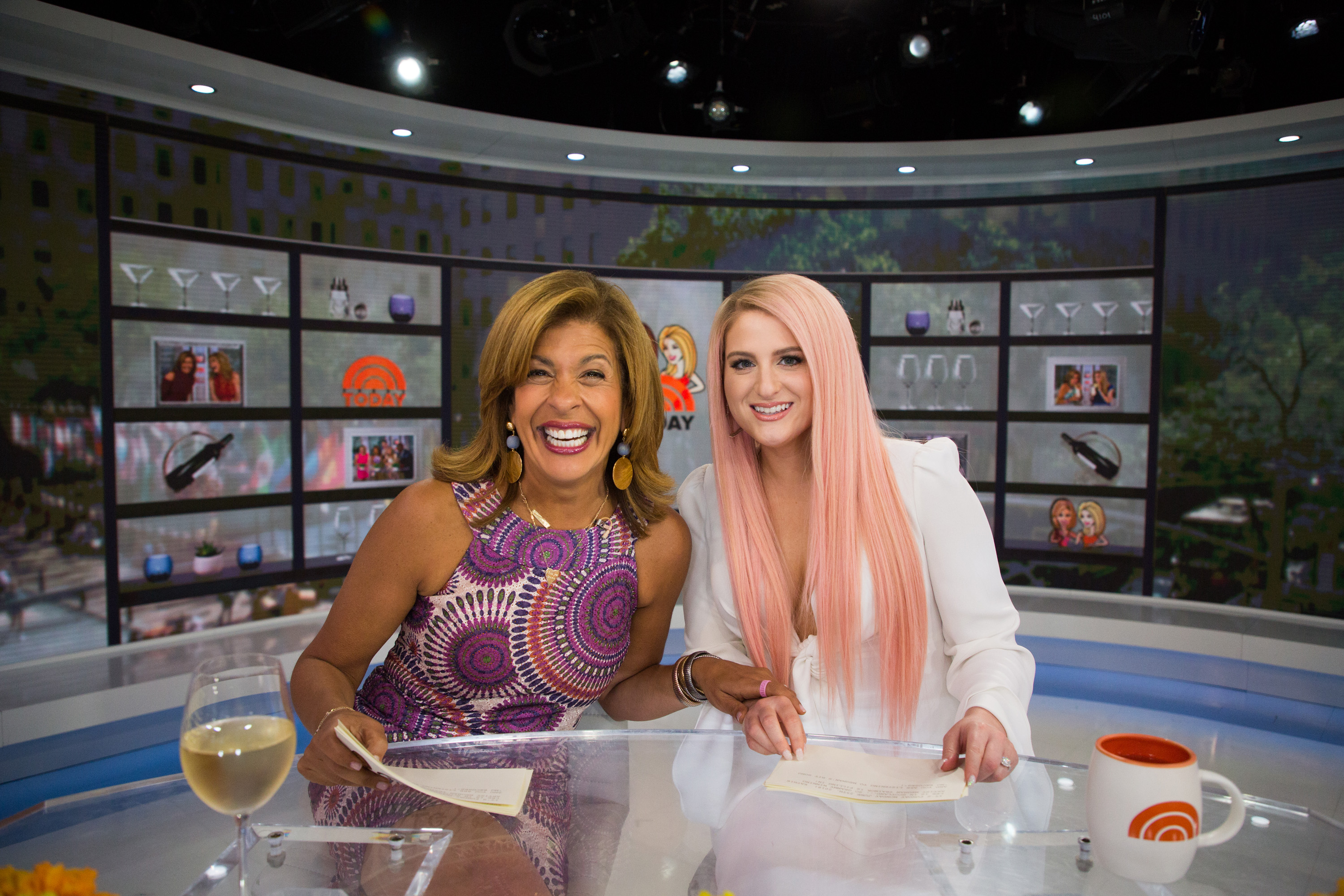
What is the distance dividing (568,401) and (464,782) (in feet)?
2.52

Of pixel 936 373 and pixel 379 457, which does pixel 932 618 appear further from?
pixel 936 373

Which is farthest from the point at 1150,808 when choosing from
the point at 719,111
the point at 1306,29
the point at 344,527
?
the point at 344,527

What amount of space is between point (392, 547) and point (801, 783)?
0.94m

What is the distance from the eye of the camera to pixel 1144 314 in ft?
19.1

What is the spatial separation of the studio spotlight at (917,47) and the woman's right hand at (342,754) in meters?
4.73

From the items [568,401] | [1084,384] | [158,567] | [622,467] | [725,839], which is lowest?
[158,567]

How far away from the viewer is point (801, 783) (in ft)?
3.75

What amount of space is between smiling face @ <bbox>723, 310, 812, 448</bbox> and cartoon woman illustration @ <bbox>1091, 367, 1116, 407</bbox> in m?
5.00

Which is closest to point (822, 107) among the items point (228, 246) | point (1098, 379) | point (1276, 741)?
point (1098, 379)

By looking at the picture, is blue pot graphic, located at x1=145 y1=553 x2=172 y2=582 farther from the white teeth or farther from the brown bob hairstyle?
the white teeth

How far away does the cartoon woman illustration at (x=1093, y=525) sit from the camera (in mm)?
6020

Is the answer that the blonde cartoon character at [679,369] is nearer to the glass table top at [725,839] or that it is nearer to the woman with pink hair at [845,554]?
the woman with pink hair at [845,554]

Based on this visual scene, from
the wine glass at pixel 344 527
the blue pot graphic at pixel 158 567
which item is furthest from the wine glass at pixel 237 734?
the wine glass at pixel 344 527

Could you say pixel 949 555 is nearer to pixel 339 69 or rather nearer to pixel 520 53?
pixel 520 53
